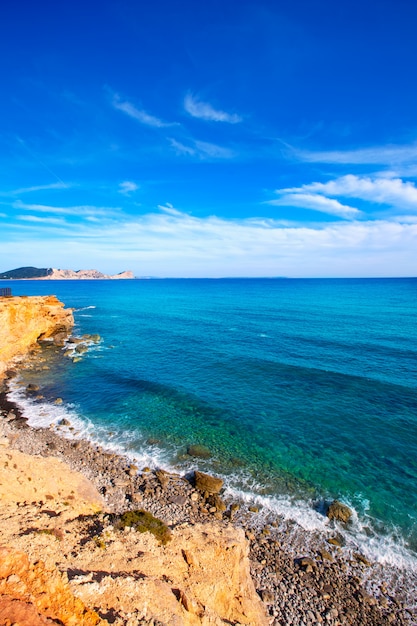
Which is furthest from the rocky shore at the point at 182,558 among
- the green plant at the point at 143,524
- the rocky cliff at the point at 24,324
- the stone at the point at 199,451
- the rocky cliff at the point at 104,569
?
the rocky cliff at the point at 24,324

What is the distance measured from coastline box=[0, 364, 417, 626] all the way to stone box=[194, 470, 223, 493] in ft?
1.44

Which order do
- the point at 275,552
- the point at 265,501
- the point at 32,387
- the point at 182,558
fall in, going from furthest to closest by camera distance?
the point at 32,387
the point at 265,501
the point at 275,552
the point at 182,558

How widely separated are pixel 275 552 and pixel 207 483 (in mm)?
6216

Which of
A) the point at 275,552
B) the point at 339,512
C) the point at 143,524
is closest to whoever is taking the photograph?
the point at 143,524

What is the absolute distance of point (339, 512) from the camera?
19.6m

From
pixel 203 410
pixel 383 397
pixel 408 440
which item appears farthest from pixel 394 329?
pixel 203 410

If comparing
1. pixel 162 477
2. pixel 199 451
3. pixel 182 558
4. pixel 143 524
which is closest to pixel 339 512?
pixel 199 451

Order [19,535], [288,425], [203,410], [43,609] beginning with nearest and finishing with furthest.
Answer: [43,609], [19,535], [288,425], [203,410]

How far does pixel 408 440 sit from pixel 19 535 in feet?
94.9

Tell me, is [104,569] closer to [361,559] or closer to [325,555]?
[325,555]

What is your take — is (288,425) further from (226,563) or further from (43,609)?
(43,609)

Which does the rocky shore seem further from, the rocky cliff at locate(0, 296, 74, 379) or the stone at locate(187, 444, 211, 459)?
the rocky cliff at locate(0, 296, 74, 379)

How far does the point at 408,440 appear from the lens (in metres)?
26.5

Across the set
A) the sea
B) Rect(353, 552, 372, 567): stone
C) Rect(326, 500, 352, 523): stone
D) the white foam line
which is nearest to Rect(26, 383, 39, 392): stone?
the sea
